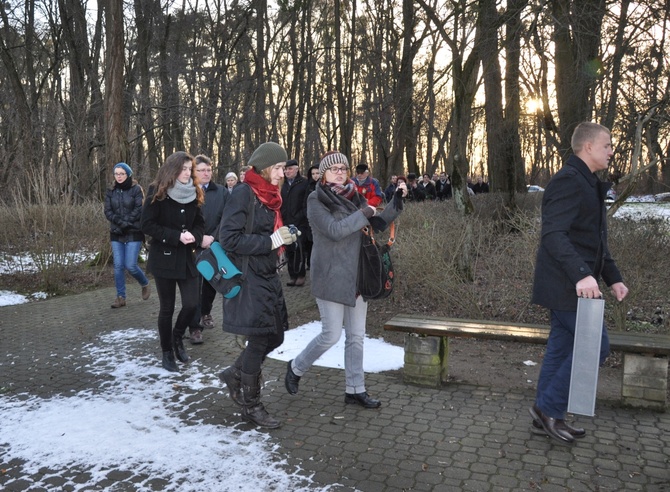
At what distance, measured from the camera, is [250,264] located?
4.23 metres

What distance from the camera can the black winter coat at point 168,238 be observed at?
555 centimetres

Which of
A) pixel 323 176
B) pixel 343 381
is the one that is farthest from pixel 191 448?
pixel 323 176

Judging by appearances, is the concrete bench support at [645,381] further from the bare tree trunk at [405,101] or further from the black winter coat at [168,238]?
the bare tree trunk at [405,101]

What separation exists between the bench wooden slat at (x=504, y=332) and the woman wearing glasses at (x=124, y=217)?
4.07 metres

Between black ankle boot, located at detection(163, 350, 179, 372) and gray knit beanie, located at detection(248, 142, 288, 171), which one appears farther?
black ankle boot, located at detection(163, 350, 179, 372)

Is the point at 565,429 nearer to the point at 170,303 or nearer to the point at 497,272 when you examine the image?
the point at 170,303

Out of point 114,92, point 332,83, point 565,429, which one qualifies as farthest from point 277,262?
point 332,83

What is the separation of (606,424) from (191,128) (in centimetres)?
1848

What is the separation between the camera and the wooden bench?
14.8 feet

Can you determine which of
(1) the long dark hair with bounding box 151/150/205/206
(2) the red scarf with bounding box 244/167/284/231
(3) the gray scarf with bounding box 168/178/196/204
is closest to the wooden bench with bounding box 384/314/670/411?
(2) the red scarf with bounding box 244/167/284/231

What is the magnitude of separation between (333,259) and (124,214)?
4301 millimetres

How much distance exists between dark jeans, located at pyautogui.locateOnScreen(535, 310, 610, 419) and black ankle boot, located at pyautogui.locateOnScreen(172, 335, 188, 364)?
3332 mm

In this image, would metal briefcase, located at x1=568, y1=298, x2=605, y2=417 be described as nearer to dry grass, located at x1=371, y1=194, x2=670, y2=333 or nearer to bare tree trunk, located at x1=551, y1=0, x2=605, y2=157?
dry grass, located at x1=371, y1=194, x2=670, y2=333

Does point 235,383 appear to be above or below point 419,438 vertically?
above
